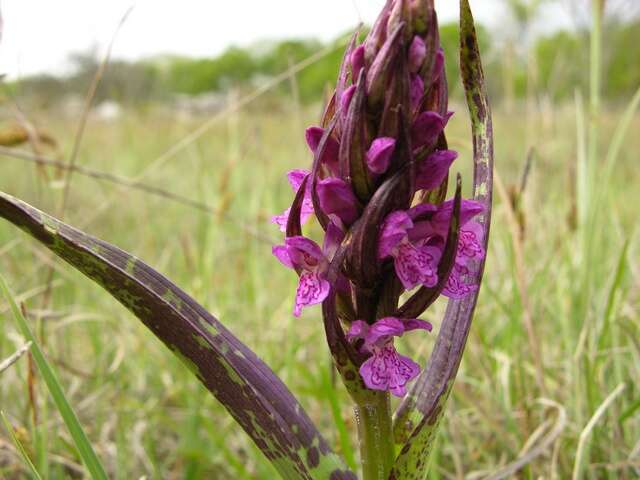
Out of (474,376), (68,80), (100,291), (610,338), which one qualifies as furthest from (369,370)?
(68,80)

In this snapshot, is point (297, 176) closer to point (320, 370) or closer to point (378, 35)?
point (378, 35)

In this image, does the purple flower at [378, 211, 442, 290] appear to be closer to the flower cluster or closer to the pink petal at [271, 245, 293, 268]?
the flower cluster

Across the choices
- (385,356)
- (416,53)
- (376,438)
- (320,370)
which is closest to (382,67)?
(416,53)

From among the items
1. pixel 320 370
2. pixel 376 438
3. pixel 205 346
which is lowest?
pixel 376 438

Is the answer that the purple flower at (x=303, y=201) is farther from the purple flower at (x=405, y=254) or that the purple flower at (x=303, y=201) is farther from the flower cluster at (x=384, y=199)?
the purple flower at (x=405, y=254)

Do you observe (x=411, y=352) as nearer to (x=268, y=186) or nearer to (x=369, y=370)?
(x=369, y=370)

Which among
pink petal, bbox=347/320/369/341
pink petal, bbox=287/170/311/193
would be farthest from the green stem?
pink petal, bbox=287/170/311/193

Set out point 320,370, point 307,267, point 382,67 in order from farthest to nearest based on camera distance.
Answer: point 320,370, point 307,267, point 382,67
